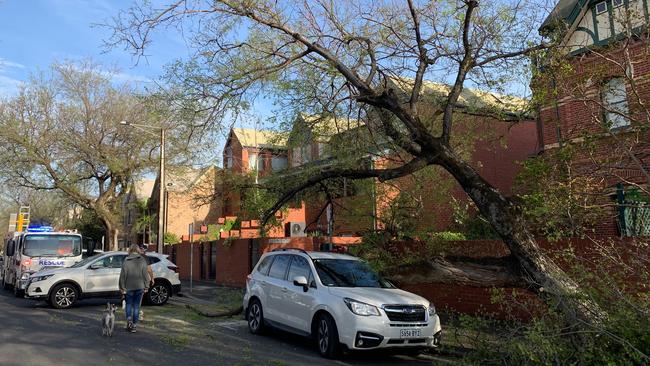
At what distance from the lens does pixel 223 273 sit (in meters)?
23.9

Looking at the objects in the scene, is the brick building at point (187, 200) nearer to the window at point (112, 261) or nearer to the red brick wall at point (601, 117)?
the window at point (112, 261)

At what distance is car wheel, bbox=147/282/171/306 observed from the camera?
50.4 ft

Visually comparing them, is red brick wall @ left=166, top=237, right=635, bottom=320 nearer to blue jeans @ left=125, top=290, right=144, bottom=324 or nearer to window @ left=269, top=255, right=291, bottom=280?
window @ left=269, top=255, right=291, bottom=280

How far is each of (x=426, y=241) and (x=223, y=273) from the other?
12.6 m

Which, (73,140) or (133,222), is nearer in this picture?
(73,140)

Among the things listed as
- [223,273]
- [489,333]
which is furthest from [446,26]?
[223,273]

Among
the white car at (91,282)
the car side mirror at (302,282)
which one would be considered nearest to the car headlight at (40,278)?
the white car at (91,282)

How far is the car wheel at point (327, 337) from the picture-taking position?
8.03 m

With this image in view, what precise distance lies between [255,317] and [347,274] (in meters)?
2.28

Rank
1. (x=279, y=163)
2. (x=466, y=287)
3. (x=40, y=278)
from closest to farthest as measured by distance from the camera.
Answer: (x=466, y=287), (x=40, y=278), (x=279, y=163)

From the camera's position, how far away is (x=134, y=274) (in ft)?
34.6

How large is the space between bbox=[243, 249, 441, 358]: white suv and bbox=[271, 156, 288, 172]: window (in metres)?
5.69

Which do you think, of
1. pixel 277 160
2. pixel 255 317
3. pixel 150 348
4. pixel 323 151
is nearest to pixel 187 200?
pixel 277 160

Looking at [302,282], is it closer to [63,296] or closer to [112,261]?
[112,261]
